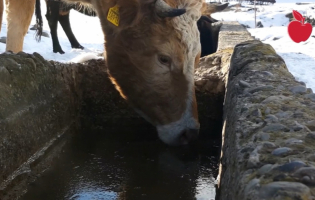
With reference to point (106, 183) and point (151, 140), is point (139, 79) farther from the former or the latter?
point (106, 183)

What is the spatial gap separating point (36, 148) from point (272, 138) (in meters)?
1.63

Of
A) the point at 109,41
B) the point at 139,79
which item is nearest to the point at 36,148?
the point at 139,79

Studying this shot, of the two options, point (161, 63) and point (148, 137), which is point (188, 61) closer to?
point (161, 63)

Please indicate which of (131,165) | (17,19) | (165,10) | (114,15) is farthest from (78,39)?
(131,165)

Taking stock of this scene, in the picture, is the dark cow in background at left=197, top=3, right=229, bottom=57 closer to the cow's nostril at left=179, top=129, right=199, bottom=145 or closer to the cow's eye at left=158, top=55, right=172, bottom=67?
the cow's eye at left=158, top=55, right=172, bottom=67

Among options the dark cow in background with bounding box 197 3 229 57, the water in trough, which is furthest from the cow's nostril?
the dark cow in background with bounding box 197 3 229 57

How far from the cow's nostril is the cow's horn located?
2.46ft

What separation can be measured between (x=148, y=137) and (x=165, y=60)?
596 millimetres

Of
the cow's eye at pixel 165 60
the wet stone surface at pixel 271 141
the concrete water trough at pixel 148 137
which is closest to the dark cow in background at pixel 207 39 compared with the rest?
the concrete water trough at pixel 148 137

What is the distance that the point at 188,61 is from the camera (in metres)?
2.89

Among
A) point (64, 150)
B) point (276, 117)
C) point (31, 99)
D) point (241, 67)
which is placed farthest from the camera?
point (64, 150)

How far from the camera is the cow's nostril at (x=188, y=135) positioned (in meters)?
2.72

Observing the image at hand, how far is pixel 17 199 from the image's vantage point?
205 centimetres

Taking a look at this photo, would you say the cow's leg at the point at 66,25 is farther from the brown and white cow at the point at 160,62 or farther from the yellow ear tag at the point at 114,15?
the brown and white cow at the point at 160,62
